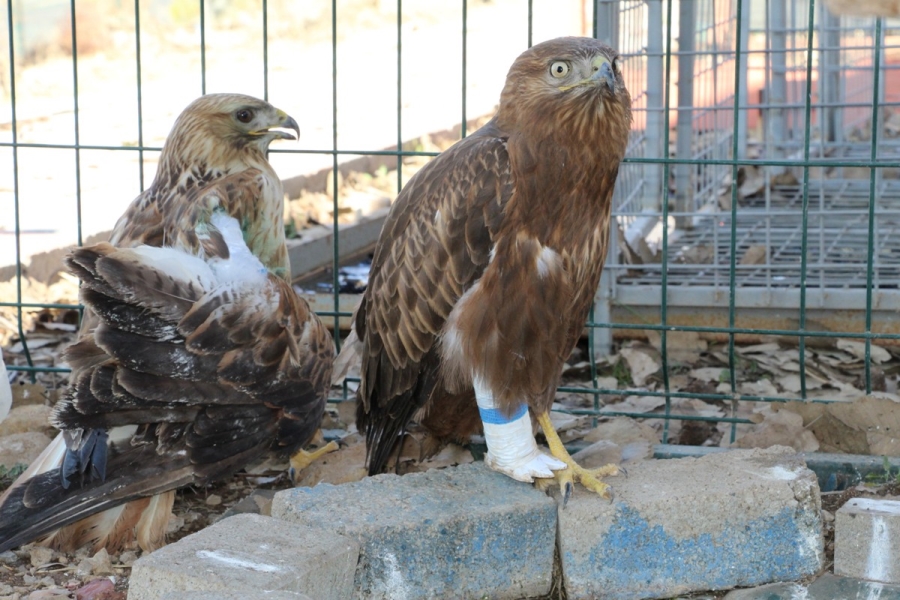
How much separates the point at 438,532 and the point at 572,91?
1.40 metres

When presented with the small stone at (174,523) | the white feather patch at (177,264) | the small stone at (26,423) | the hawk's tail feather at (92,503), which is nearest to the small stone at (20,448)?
the small stone at (26,423)

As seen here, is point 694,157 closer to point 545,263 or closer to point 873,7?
point 545,263

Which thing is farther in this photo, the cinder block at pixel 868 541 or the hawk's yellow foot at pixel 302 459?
the hawk's yellow foot at pixel 302 459

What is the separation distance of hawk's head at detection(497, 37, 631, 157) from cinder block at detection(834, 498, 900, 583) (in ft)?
4.45

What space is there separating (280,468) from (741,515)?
2052 mm

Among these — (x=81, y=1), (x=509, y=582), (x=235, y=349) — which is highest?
(x=81, y=1)

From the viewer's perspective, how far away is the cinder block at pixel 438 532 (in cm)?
354

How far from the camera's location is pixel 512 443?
392cm

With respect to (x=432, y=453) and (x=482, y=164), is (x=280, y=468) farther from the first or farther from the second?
(x=482, y=164)

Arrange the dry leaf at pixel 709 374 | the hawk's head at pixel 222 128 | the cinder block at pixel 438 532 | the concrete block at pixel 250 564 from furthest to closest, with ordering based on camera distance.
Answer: the dry leaf at pixel 709 374 → the hawk's head at pixel 222 128 → the cinder block at pixel 438 532 → the concrete block at pixel 250 564

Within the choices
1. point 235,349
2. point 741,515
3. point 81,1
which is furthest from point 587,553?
point 81,1

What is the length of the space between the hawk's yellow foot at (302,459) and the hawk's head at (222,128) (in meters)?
1.23

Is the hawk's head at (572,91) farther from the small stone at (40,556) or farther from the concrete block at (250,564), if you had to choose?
the small stone at (40,556)

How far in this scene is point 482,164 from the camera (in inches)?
148
